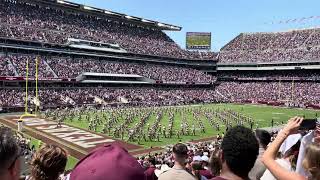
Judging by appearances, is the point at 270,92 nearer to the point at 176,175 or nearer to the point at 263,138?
the point at 263,138

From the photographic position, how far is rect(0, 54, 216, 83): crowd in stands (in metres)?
53.8

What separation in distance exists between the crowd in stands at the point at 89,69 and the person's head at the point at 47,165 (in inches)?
1953

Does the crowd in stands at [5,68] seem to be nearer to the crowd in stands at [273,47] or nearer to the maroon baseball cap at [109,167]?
the maroon baseball cap at [109,167]

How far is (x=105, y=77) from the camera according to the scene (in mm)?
64188

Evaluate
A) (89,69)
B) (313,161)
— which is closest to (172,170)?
(313,161)

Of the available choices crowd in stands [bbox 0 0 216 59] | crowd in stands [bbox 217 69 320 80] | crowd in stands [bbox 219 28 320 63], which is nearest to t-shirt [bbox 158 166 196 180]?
crowd in stands [bbox 0 0 216 59]

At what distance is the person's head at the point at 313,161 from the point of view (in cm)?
284

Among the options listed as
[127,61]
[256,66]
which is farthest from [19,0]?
[256,66]

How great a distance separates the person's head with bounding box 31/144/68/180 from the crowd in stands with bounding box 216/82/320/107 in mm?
65931

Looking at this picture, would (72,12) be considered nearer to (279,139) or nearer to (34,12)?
(34,12)

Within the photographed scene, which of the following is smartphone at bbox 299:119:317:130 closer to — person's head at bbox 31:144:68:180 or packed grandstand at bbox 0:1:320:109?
person's head at bbox 31:144:68:180

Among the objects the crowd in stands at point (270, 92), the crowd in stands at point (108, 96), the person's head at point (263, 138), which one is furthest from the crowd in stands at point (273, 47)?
the person's head at point (263, 138)

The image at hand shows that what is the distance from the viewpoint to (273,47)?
3664 inches

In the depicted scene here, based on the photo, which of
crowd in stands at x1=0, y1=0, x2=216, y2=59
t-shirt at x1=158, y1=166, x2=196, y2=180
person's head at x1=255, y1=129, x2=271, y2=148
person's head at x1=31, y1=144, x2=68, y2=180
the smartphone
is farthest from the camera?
crowd in stands at x1=0, y1=0, x2=216, y2=59
